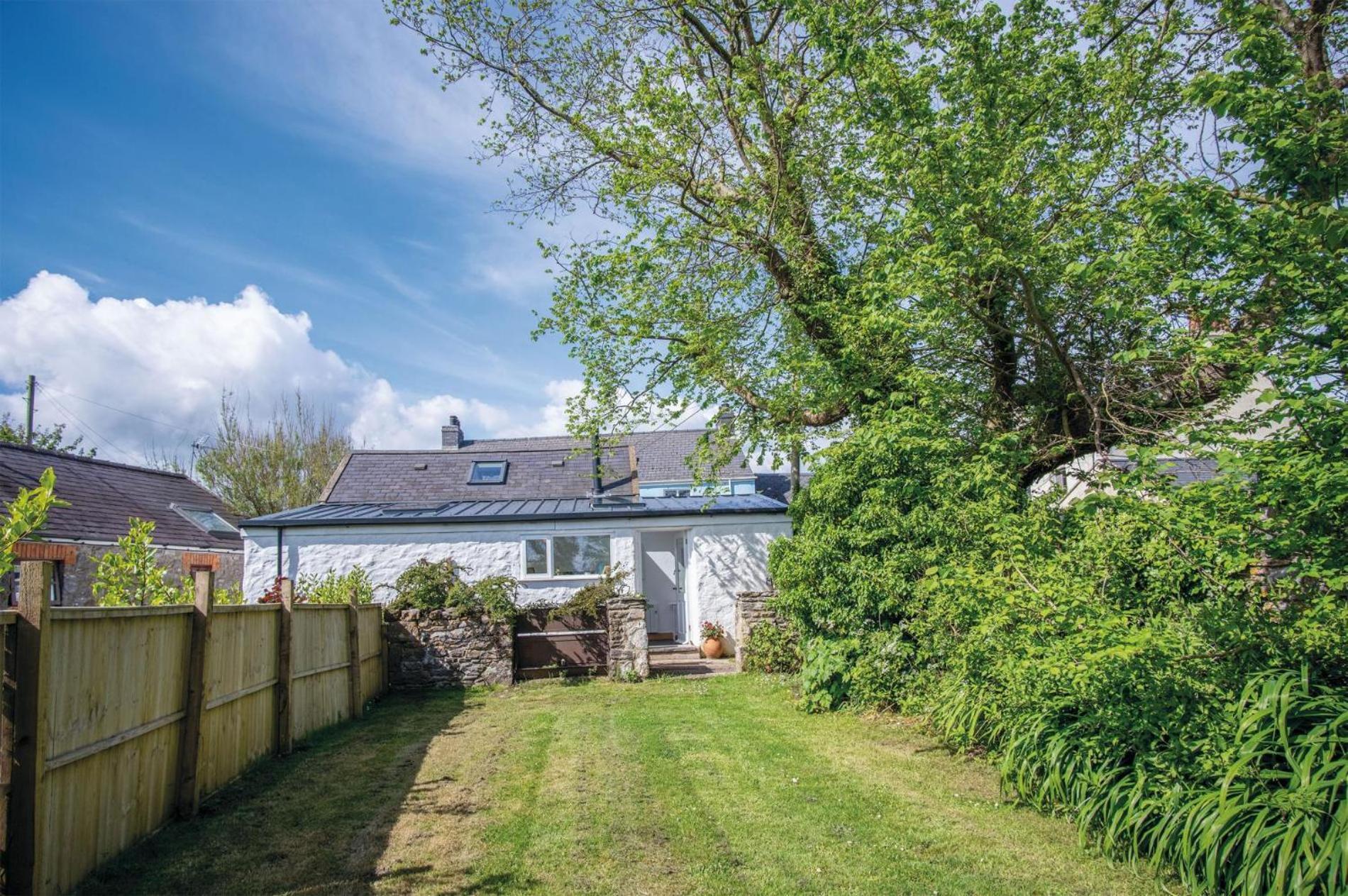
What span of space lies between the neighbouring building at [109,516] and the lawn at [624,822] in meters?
9.36

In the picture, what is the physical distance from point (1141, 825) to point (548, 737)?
5.70m

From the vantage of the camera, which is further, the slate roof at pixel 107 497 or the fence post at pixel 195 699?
the slate roof at pixel 107 497

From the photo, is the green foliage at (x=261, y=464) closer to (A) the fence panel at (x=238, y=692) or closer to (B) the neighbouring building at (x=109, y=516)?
(B) the neighbouring building at (x=109, y=516)

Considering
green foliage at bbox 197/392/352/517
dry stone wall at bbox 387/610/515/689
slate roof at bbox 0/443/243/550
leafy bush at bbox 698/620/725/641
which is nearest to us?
dry stone wall at bbox 387/610/515/689

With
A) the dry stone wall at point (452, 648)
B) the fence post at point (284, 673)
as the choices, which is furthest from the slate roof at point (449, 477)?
the fence post at point (284, 673)

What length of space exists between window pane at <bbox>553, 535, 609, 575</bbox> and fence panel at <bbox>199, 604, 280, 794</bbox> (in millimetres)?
7722

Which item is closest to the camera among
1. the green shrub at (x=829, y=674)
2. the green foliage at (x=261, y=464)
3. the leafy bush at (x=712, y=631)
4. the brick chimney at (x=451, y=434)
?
the green shrub at (x=829, y=674)

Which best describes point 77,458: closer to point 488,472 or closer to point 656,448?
point 488,472

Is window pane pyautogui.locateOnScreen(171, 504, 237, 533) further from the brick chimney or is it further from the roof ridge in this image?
the brick chimney

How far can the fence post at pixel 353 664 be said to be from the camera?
10.1 m

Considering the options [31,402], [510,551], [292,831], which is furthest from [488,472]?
[31,402]

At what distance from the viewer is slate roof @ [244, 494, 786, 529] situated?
14.6m

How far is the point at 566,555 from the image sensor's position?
1524 centimetres

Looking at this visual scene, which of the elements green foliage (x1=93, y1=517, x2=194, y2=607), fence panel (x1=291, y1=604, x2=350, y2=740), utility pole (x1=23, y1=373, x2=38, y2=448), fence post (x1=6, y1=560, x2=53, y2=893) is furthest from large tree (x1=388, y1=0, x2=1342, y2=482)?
utility pole (x1=23, y1=373, x2=38, y2=448)
